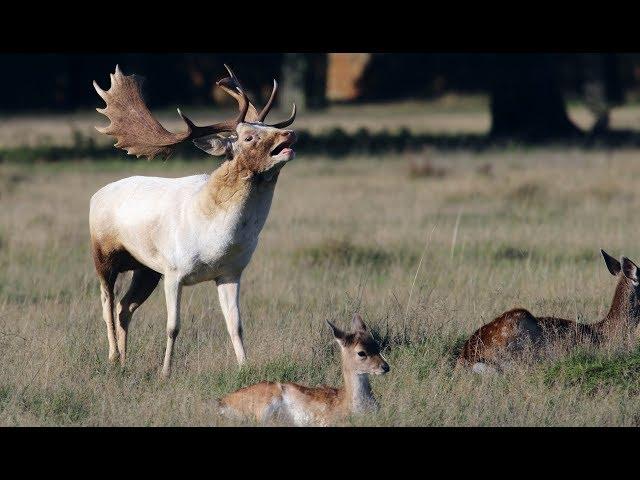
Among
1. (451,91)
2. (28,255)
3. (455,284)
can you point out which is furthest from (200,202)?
(451,91)

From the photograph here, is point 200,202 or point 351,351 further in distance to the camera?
point 200,202

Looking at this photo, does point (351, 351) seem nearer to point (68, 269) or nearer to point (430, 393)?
point (430, 393)

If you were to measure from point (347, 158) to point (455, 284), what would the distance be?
43.7 feet

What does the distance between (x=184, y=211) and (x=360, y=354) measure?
6.56 ft

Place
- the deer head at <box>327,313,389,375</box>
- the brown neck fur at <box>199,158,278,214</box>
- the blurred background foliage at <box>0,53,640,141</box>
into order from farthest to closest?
the blurred background foliage at <box>0,53,640,141</box>, the brown neck fur at <box>199,158,278,214</box>, the deer head at <box>327,313,389,375</box>

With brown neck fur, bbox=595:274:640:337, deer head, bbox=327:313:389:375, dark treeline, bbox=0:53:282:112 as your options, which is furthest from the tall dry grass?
dark treeline, bbox=0:53:282:112

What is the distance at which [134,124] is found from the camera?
368 inches

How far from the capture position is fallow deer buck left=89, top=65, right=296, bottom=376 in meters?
8.52

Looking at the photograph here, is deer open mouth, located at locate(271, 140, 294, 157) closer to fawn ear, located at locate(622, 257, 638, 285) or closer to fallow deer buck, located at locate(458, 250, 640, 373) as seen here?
fallow deer buck, located at locate(458, 250, 640, 373)

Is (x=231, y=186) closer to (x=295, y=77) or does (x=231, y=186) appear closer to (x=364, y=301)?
(x=364, y=301)

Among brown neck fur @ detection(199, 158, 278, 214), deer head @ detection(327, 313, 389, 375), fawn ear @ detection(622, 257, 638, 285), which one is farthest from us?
fawn ear @ detection(622, 257, 638, 285)

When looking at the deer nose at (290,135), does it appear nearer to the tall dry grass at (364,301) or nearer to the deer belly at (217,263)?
the deer belly at (217,263)

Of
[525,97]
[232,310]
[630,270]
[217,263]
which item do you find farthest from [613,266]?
[525,97]

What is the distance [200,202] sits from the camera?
342 inches
